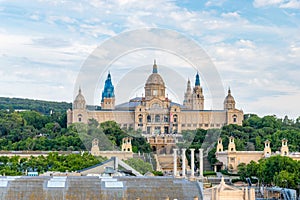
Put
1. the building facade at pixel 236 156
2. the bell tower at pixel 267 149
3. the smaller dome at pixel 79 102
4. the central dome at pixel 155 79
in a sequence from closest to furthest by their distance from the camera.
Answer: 1. the bell tower at pixel 267 149
2. the building facade at pixel 236 156
3. the smaller dome at pixel 79 102
4. the central dome at pixel 155 79

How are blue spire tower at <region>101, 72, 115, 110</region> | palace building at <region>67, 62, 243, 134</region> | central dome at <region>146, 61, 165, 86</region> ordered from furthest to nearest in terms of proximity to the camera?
1. central dome at <region>146, 61, 165, 86</region>
2. blue spire tower at <region>101, 72, 115, 110</region>
3. palace building at <region>67, 62, 243, 134</region>

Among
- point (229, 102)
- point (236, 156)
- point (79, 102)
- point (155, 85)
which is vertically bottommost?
point (236, 156)

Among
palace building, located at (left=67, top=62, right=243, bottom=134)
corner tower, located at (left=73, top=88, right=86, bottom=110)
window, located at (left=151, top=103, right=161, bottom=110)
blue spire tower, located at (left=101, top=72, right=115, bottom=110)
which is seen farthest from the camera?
blue spire tower, located at (left=101, top=72, right=115, bottom=110)

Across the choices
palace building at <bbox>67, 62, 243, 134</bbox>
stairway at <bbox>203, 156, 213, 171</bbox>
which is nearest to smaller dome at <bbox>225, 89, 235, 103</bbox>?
palace building at <bbox>67, 62, 243, 134</bbox>

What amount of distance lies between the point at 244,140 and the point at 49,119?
4310 centimetres

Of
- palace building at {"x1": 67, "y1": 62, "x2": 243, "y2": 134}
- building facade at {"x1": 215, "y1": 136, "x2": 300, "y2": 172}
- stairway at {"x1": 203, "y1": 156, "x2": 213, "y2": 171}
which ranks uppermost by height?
palace building at {"x1": 67, "y1": 62, "x2": 243, "y2": 134}

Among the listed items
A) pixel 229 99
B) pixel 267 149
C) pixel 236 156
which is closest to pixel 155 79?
pixel 229 99

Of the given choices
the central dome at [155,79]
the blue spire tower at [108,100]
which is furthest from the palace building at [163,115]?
the central dome at [155,79]

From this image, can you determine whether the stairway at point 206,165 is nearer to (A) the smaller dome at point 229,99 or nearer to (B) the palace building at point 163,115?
(B) the palace building at point 163,115

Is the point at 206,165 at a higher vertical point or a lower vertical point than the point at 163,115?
lower

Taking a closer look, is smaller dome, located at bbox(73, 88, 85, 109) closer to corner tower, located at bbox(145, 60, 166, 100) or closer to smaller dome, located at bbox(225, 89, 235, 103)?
corner tower, located at bbox(145, 60, 166, 100)

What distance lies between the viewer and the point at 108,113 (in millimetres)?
187250

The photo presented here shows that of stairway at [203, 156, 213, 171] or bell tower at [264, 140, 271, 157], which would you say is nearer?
bell tower at [264, 140, 271, 157]

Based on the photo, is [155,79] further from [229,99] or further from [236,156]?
[236,156]
